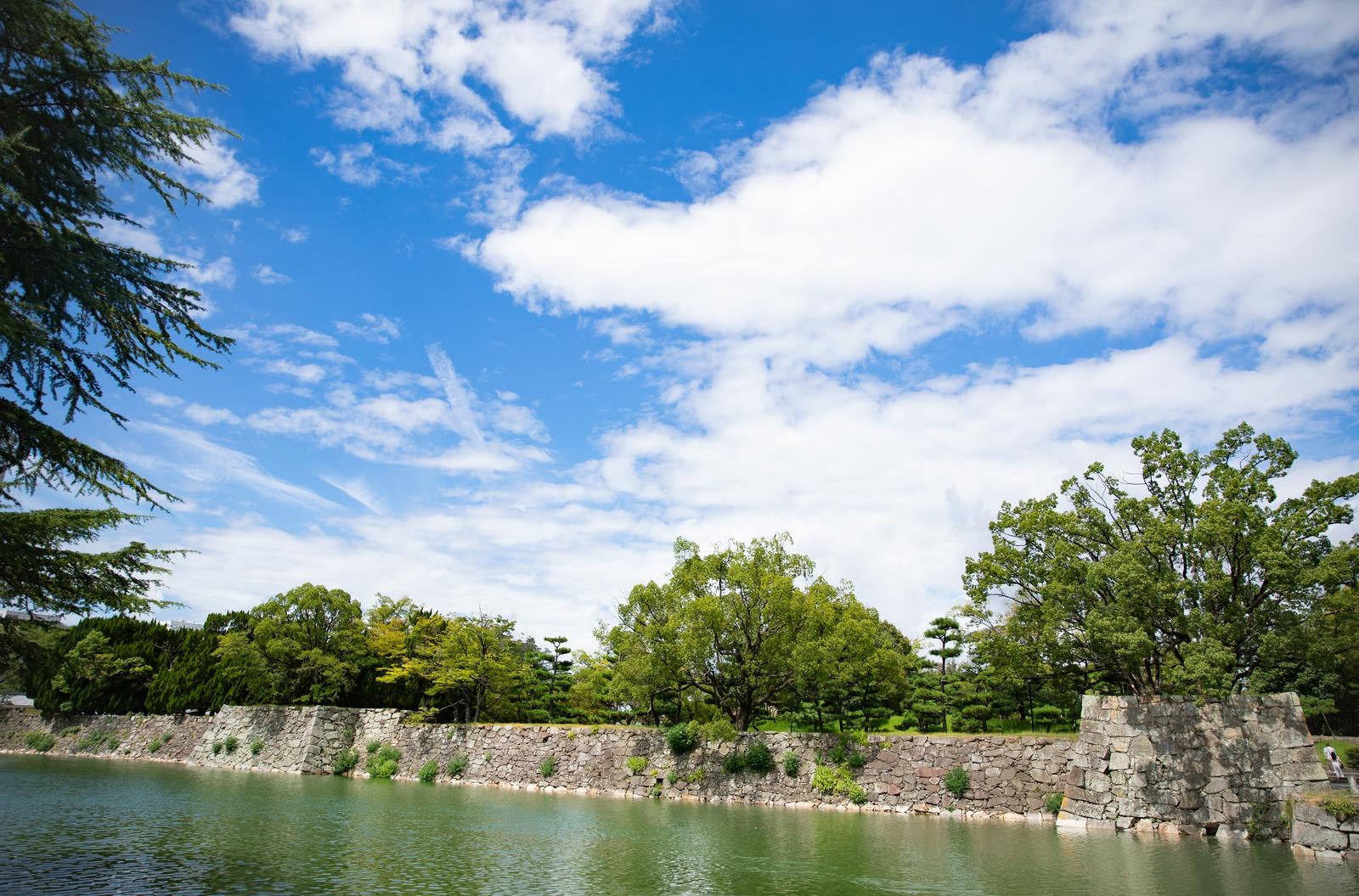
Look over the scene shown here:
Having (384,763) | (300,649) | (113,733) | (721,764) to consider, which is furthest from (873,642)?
(113,733)

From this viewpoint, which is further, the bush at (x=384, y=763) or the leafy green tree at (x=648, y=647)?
the bush at (x=384, y=763)

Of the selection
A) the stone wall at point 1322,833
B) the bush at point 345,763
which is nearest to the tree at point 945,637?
the stone wall at point 1322,833

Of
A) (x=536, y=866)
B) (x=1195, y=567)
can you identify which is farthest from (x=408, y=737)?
(x=1195, y=567)

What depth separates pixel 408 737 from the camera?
1321 inches

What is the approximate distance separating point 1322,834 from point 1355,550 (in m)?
7.20

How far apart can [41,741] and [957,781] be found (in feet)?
154

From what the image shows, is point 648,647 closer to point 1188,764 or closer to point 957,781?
point 957,781

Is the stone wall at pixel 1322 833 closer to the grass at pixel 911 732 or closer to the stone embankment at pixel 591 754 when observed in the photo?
the grass at pixel 911 732

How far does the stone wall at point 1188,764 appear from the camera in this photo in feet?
57.6

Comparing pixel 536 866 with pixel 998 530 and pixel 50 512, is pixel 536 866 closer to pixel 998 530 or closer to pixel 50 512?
pixel 50 512

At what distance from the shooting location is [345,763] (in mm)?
33750

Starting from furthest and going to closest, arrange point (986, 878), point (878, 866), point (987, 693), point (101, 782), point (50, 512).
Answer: point (987, 693)
point (101, 782)
point (878, 866)
point (986, 878)
point (50, 512)

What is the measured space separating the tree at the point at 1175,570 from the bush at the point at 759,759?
8.82 m

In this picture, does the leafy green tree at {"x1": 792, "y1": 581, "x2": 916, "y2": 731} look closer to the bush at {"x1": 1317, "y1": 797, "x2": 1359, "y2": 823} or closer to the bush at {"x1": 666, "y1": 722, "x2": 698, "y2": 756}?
the bush at {"x1": 666, "y1": 722, "x2": 698, "y2": 756}
